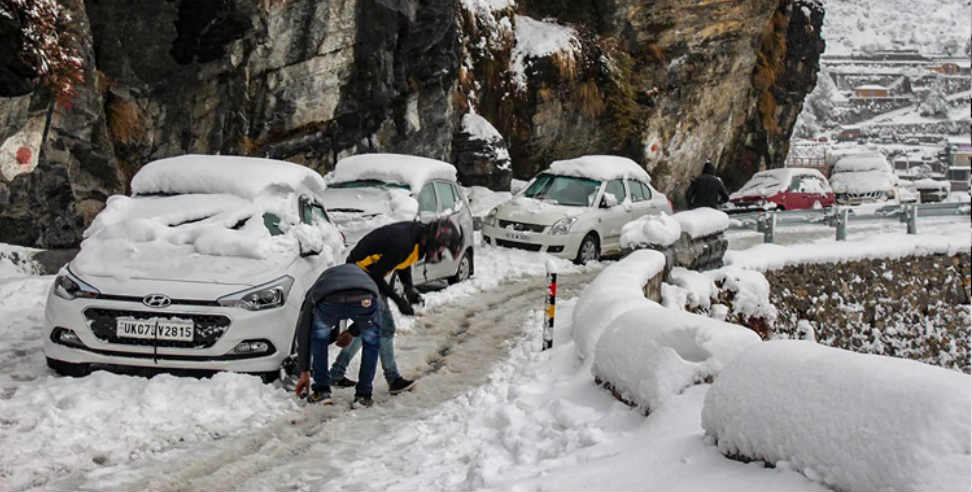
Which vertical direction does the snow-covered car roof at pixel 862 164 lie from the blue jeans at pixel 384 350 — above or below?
above

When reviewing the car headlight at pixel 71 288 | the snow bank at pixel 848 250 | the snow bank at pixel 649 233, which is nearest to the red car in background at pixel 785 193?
the snow bank at pixel 848 250

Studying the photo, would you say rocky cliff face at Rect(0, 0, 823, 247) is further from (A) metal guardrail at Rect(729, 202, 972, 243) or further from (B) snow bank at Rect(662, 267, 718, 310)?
(B) snow bank at Rect(662, 267, 718, 310)

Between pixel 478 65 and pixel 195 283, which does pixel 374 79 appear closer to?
pixel 478 65

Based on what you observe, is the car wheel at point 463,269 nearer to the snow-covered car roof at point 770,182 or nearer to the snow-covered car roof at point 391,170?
the snow-covered car roof at point 391,170

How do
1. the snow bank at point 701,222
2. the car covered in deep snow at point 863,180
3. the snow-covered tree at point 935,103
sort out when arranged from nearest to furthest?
the snow bank at point 701,222
the car covered in deep snow at point 863,180
the snow-covered tree at point 935,103

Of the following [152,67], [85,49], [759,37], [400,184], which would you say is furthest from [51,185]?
[759,37]

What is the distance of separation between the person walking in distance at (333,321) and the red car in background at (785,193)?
58.8 ft

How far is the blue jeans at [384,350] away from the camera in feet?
22.1

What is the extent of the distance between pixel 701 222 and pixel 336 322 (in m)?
7.52

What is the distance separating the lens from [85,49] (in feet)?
40.9

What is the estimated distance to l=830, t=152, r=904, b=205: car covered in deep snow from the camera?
2703cm

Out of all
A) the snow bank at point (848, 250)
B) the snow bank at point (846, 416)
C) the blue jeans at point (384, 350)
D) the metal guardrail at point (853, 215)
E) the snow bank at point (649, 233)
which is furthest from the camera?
the metal guardrail at point (853, 215)

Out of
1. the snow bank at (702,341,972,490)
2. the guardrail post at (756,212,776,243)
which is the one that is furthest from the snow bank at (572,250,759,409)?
the guardrail post at (756,212,776,243)

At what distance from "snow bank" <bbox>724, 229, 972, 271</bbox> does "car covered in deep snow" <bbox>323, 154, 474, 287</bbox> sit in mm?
4752
